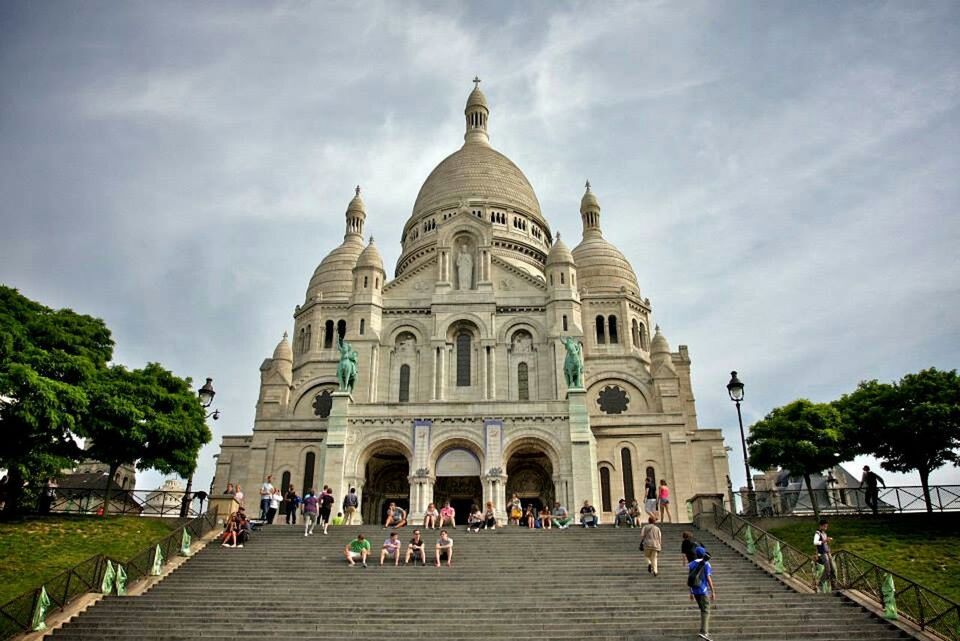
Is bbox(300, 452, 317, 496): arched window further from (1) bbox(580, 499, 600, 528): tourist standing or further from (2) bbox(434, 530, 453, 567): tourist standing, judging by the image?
(2) bbox(434, 530, 453, 567): tourist standing

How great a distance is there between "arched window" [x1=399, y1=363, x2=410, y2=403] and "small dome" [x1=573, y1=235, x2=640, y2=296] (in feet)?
52.4

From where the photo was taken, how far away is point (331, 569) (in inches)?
825

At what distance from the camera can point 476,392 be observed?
39.8 metres

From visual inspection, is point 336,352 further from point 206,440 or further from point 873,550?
point 873,550

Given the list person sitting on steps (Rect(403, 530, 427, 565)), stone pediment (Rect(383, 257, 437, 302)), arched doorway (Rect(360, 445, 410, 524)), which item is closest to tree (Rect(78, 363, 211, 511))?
arched doorway (Rect(360, 445, 410, 524))

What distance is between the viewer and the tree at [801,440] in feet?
101

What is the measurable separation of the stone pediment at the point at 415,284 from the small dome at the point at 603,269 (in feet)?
41.5

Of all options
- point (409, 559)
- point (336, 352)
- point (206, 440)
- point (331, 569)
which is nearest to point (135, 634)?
point (331, 569)

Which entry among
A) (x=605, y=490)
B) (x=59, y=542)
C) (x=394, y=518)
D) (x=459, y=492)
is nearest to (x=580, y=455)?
(x=459, y=492)

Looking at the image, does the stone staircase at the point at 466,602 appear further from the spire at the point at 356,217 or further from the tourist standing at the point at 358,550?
the spire at the point at 356,217

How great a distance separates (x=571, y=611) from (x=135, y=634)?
9.18 meters

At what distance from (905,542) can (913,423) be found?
559 centimetres

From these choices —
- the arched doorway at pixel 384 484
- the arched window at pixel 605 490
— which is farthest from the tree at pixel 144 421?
the arched window at pixel 605 490

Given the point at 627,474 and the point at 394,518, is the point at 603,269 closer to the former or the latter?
the point at 627,474
